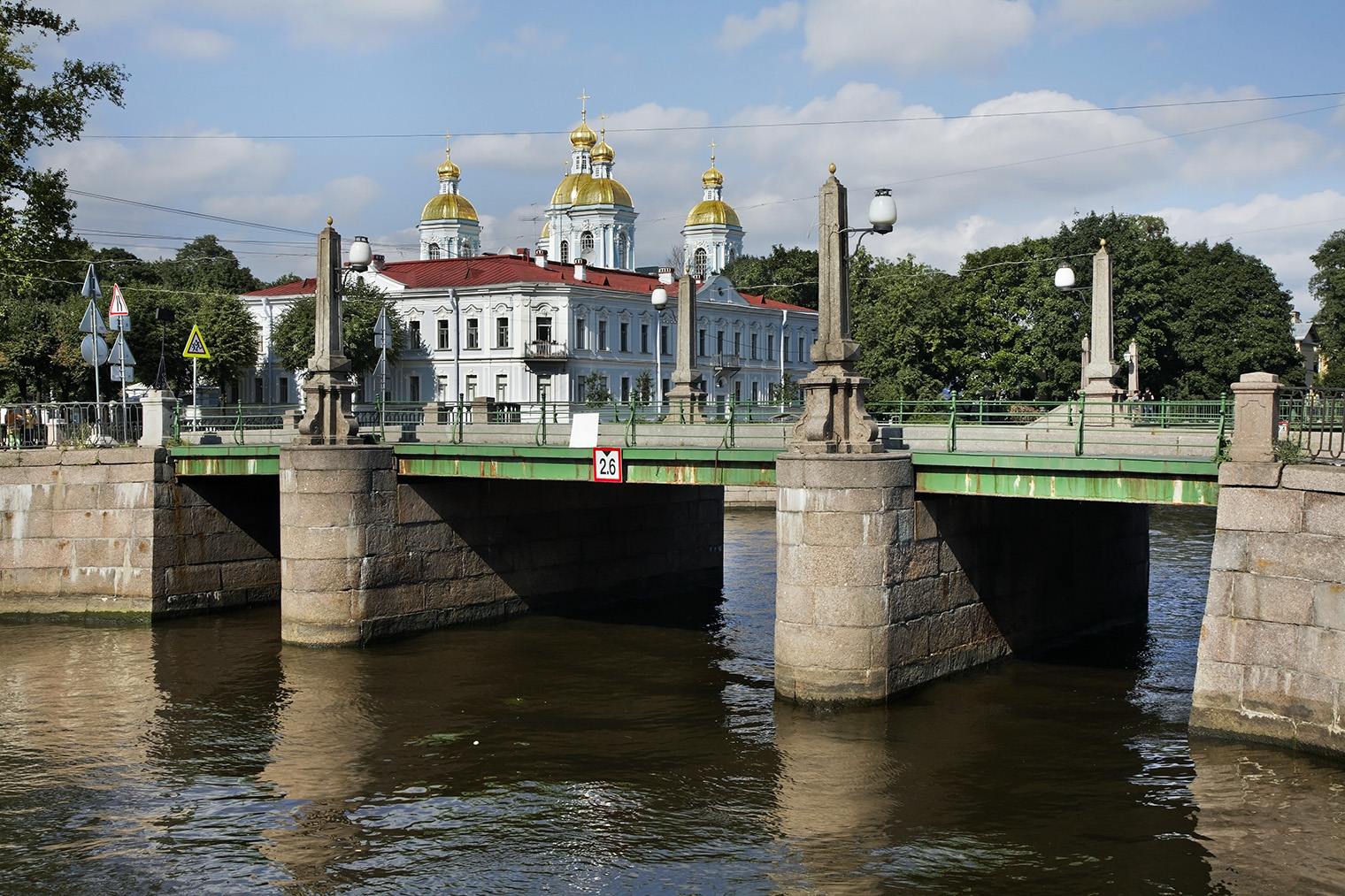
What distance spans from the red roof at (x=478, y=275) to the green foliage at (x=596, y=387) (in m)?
5.43

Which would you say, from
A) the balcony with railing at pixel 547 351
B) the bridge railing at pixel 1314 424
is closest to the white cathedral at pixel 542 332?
the balcony with railing at pixel 547 351

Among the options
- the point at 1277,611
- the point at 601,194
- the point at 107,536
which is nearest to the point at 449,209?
the point at 601,194

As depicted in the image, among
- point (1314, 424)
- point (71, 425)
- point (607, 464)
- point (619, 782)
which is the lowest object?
point (619, 782)

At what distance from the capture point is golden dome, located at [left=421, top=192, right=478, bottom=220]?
9969cm

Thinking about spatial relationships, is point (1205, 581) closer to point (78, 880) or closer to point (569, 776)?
point (569, 776)

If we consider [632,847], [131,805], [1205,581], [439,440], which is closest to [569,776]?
[632,847]

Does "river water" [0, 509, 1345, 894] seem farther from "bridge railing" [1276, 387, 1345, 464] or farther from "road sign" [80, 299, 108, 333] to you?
"road sign" [80, 299, 108, 333]

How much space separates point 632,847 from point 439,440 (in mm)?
16072

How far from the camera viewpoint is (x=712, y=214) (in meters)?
113

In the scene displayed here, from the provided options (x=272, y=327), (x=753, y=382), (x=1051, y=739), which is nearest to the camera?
(x=1051, y=739)

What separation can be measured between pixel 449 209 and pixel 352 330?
3267 cm

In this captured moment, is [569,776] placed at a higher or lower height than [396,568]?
lower

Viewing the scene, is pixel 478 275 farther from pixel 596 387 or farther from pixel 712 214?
pixel 712 214

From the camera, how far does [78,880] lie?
1412 cm
